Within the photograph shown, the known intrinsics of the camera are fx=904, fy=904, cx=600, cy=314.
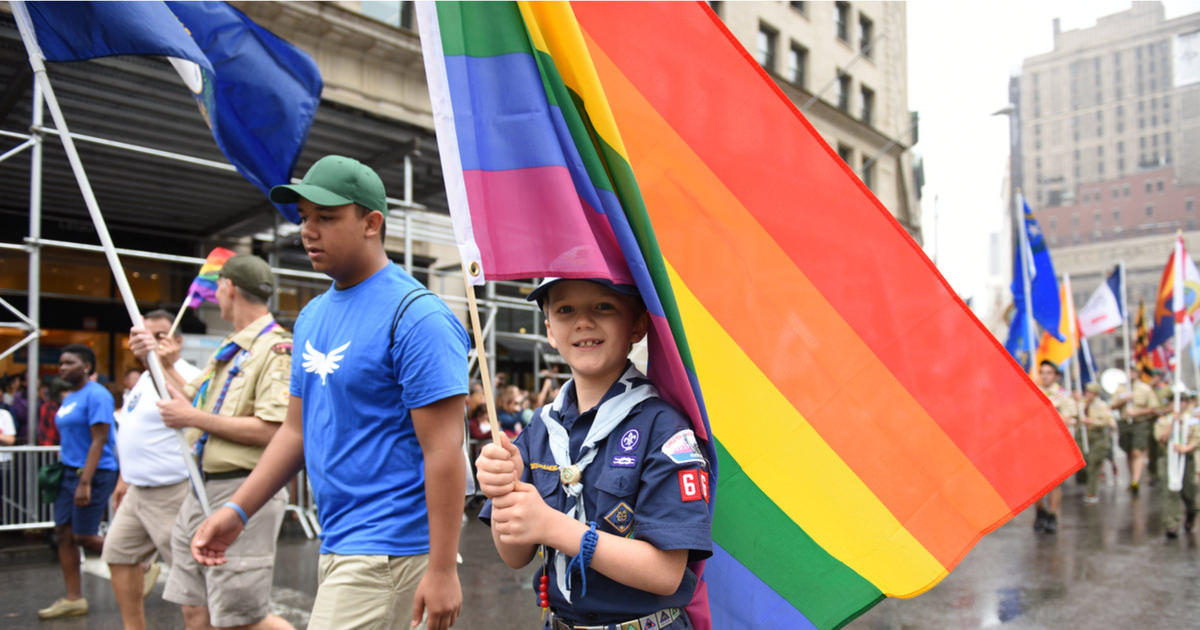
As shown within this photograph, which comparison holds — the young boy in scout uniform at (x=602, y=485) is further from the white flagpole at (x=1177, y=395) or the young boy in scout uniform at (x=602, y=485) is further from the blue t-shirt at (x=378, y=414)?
the white flagpole at (x=1177, y=395)

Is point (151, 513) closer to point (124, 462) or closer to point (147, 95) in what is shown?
point (124, 462)

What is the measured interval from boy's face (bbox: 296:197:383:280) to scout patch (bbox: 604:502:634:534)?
1.42 metres

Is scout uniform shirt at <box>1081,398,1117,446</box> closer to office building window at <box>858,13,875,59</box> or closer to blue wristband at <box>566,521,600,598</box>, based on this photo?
blue wristband at <box>566,521,600,598</box>

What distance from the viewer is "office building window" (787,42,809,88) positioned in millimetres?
30906

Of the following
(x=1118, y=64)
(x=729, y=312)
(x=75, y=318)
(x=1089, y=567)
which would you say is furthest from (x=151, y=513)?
(x=1118, y=64)

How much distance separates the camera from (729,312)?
103 inches

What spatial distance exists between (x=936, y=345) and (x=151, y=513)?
14.4ft

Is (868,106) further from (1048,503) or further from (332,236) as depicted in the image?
(332,236)

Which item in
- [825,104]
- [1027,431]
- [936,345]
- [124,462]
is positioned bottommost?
[124,462]

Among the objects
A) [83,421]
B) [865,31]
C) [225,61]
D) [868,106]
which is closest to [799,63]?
[868,106]

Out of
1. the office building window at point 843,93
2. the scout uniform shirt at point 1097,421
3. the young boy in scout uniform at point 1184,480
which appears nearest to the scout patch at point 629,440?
the young boy in scout uniform at point 1184,480

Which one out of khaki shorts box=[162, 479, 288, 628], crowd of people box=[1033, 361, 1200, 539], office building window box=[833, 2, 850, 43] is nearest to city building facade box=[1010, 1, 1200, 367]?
office building window box=[833, 2, 850, 43]

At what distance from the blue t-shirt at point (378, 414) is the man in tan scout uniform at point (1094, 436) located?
13939mm

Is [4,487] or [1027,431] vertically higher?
[1027,431]
